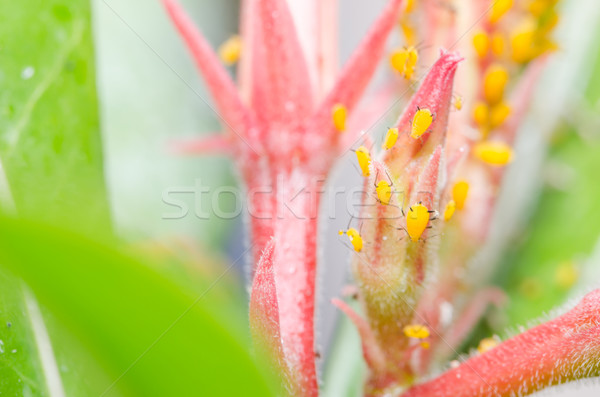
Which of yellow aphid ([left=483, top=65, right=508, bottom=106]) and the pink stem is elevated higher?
yellow aphid ([left=483, top=65, right=508, bottom=106])

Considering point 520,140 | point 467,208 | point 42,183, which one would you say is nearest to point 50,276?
point 42,183

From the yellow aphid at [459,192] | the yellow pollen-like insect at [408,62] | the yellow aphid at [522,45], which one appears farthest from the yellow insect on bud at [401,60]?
the yellow aphid at [522,45]

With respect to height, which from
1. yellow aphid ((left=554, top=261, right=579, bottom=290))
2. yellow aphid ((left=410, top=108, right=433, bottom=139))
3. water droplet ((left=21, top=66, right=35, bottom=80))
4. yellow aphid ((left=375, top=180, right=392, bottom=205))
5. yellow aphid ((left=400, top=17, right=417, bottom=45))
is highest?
water droplet ((left=21, top=66, right=35, bottom=80))

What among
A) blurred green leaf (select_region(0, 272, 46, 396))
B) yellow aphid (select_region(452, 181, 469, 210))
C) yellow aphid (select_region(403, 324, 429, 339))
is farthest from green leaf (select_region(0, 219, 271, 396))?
yellow aphid (select_region(452, 181, 469, 210))

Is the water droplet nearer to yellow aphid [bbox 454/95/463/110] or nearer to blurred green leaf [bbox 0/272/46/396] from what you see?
blurred green leaf [bbox 0/272/46/396]

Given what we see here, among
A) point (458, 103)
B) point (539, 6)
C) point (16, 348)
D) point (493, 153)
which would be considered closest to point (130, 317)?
point (16, 348)

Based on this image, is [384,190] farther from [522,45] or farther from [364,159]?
[522,45]
